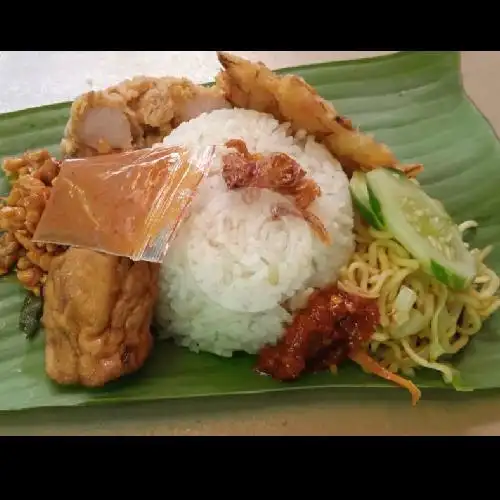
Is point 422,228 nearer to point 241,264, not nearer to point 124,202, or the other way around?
point 241,264

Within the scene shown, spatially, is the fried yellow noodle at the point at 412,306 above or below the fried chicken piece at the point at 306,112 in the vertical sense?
below

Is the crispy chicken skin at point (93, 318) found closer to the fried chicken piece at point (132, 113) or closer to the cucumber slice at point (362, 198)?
the fried chicken piece at point (132, 113)

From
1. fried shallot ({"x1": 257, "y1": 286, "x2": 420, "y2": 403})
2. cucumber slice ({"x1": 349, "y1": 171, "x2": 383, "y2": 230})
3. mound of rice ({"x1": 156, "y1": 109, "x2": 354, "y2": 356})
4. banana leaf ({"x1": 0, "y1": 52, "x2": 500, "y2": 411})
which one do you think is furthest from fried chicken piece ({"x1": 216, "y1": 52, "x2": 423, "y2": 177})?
fried shallot ({"x1": 257, "y1": 286, "x2": 420, "y2": 403})

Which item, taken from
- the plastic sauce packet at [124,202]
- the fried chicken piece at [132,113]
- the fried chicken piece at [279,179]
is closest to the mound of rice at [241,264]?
the fried chicken piece at [279,179]

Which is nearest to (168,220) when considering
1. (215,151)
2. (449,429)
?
(215,151)

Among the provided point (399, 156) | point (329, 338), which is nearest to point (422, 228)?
point (329, 338)
